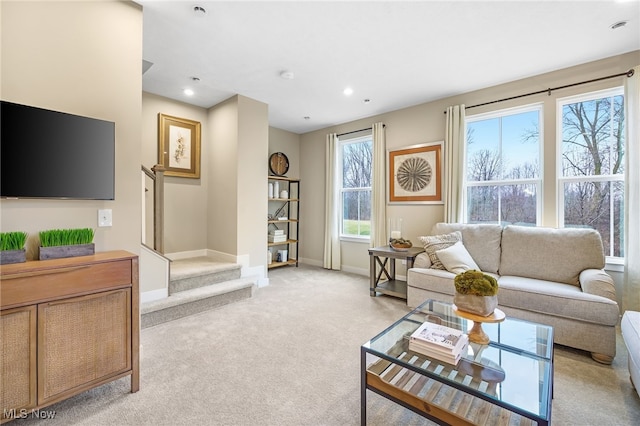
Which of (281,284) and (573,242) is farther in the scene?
(281,284)

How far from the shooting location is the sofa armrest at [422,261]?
3.27 m

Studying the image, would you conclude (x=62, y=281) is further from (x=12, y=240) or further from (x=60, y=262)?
(x=12, y=240)

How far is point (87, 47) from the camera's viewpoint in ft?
6.44

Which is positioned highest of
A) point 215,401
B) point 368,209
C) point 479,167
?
point 479,167

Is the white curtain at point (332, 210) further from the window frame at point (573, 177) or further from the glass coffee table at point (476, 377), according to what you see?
the glass coffee table at point (476, 377)

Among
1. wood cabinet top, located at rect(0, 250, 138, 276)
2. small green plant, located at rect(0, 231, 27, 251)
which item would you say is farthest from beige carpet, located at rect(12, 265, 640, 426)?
small green plant, located at rect(0, 231, 27, 251)

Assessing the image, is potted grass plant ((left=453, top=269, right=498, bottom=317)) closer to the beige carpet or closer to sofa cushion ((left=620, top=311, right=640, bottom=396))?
the beige carpet

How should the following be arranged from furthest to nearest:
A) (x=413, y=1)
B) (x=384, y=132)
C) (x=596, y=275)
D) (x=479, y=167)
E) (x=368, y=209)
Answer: (x=368, y=209)
(x=384, y=132)
(x=479, y=167)
(x=596, y=275)
(x=413, y=1)

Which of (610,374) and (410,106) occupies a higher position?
(410,106)

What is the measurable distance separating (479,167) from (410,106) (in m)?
1.38

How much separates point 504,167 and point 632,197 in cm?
118

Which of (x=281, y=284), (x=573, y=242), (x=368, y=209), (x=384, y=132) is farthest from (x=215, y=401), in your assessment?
(x=384, y=132)

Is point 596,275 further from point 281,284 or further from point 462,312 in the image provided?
point 281,284

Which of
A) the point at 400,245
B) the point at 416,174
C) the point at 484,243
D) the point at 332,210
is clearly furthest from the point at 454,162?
the point at 332,210
